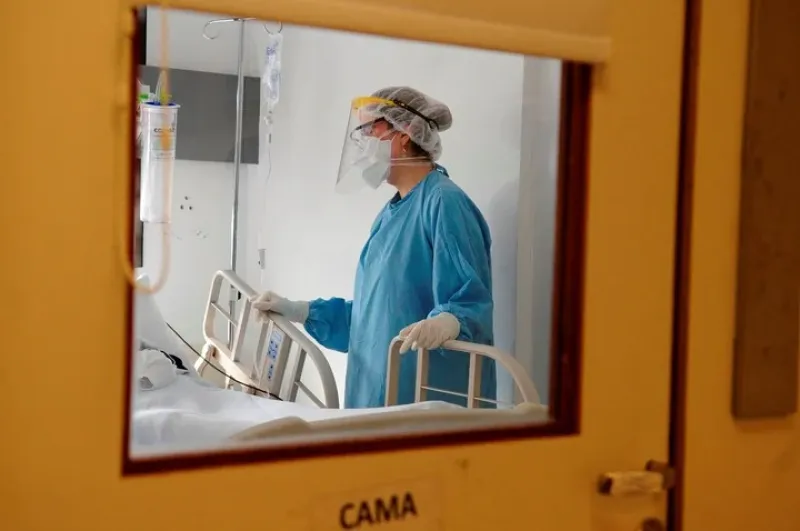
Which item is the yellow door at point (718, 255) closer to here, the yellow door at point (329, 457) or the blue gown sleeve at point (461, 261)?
the yellow door at point (329, 457)

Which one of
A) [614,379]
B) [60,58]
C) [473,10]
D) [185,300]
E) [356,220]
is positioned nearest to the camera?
[60,58]

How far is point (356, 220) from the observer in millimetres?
2689

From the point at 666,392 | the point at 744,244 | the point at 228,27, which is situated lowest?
the point at 666,392

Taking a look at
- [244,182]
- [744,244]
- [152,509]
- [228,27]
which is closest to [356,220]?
[244,182]

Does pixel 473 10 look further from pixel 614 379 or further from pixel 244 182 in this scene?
pixel 244 182

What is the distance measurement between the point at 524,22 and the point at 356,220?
5.93ft

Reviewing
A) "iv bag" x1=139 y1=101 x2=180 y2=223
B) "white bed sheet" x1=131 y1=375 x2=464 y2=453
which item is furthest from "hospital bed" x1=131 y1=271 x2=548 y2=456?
"iv bag" x1=139 y1=101 x2=180 y2=223

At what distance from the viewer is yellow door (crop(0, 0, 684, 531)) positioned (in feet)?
2.34

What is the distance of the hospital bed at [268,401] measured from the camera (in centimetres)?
96

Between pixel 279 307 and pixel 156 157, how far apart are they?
21.2 inches

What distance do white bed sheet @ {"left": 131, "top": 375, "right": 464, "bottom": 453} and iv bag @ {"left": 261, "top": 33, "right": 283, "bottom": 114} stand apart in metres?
1.46

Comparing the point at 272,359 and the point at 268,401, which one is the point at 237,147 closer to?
the point at 272,359

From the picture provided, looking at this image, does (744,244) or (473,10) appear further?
(744,244)

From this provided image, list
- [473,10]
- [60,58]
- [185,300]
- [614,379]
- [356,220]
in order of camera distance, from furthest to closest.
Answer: [185,300] → [356,220] → [614,379] → [473,10] → [60,58]
